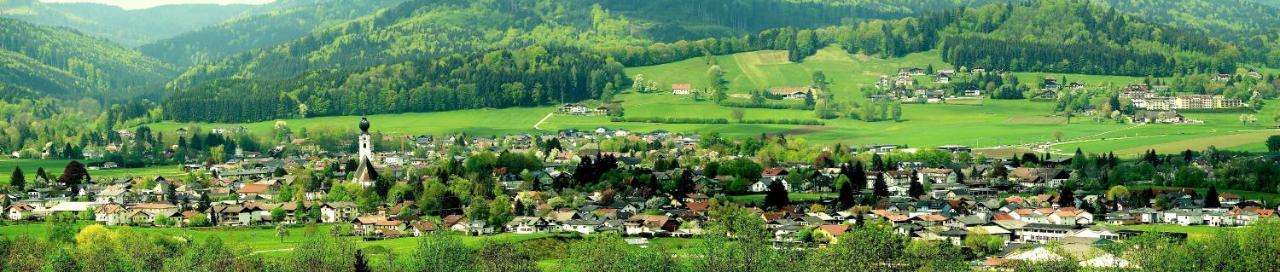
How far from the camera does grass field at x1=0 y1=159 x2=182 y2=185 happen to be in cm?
11450

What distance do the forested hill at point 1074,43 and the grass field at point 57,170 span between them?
74.3m

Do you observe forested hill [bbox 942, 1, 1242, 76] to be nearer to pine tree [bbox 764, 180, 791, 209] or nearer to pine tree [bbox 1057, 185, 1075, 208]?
pine tree [bbox 1057, 185, 1075, 208]

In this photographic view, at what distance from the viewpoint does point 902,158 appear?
113 metres

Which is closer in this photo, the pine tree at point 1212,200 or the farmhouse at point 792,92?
the pine tree at point 1212,200

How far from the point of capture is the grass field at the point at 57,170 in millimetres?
114500

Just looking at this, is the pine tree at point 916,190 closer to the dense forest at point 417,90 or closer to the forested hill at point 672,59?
the forested hill at point 672,59

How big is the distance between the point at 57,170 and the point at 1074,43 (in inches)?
3602

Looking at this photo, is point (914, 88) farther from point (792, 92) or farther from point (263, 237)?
point (263, 237)

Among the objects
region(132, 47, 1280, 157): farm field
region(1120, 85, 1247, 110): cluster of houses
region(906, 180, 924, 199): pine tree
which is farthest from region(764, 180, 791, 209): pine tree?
region(1120, 85, 1247, 110): cluster of houses

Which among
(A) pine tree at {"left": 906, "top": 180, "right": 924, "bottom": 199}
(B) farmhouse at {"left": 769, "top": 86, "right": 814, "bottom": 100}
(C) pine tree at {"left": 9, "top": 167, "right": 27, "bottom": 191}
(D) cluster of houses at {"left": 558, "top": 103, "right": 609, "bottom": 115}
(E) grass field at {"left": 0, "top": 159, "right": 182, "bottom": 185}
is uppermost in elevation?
(B) farmhouse at {"left": 769, "top": 86, "right": 814, "bottom": 100}

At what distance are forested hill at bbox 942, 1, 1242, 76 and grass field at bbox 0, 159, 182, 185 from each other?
74287 mm

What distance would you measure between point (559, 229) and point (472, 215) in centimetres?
422

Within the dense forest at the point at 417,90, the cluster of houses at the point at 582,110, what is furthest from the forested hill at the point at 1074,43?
the cluster of houses at the point at 582,110

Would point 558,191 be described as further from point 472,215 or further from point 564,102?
point 564,102
